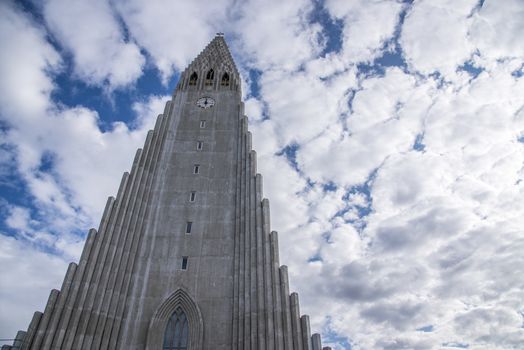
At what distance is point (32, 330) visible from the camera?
2234 centimetres

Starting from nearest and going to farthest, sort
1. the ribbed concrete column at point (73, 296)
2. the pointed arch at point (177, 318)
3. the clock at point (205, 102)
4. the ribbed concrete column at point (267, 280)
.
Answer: the ribbed concrete column at point (73, 296) → the ribbed concrete column at point (267, 280) → the pointed arch at point (177, 318) → the clock at point (205, 102)

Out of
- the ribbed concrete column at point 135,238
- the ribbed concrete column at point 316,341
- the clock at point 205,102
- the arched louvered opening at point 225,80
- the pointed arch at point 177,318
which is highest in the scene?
the arched louvered opening at point 225,80

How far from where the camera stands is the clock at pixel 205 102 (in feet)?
135

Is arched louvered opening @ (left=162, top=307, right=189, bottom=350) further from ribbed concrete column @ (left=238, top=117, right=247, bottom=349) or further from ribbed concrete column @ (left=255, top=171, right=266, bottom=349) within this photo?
ribbed concrete column @ (left=255, top=171, right=266, bottom=349)

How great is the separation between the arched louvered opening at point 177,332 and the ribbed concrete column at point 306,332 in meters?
7.87

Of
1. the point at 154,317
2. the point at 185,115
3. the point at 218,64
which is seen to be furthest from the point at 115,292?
the point at 218,64

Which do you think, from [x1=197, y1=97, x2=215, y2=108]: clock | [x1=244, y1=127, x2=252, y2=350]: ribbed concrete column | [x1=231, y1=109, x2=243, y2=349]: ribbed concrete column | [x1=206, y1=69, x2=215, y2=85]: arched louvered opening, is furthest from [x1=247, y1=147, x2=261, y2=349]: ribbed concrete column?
[x1=206, y1=69, x2=215, y2=85]: arched louvered opening

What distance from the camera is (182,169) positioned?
34625 mm

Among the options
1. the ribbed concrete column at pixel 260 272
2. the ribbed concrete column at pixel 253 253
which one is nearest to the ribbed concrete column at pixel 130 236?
the ribbed concrete column at pixel 253 253

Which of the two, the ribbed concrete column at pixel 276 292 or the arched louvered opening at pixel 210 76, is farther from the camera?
the arched louvered opening at pixel 210 76

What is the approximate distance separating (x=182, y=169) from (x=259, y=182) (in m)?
7.88

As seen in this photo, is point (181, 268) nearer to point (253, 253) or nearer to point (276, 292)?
point (253, 253)

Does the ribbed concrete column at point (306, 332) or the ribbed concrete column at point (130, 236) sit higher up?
the ribbed concrete column at point (130, 236)

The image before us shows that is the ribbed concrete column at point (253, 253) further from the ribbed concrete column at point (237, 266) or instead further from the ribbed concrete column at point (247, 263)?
the ribbed concrete column at point (237, 266)
